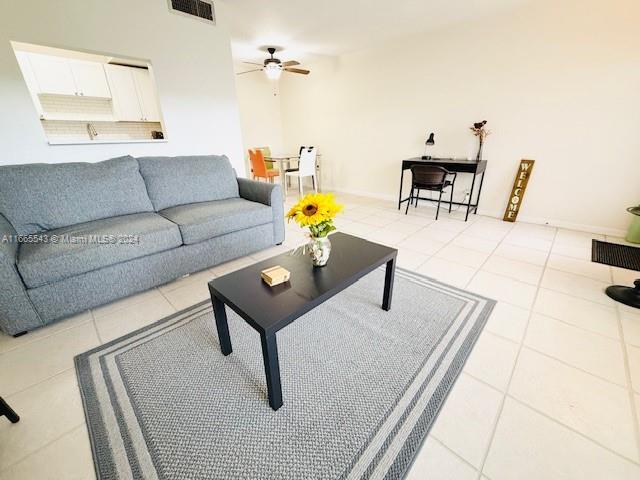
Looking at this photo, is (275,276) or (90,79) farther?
(90,79)

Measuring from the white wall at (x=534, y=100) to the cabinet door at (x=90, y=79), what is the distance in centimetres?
374

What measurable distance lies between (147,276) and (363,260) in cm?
153

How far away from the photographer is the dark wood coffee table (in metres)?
0.95

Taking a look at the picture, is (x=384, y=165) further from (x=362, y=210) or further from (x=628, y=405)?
(x=628, y=405)

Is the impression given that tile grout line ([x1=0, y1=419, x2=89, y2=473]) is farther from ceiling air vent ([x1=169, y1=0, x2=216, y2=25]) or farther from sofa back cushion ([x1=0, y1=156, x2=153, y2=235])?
ceiling air vent ([x1=169, y1=0, x2=216, y2=25])

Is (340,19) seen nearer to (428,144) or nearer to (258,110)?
(428,144)

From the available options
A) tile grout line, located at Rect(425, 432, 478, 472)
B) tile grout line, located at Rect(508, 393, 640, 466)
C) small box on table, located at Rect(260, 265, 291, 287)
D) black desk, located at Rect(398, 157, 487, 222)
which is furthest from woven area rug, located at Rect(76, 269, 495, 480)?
black desk, located at Rect(398, 157, 487, 222)

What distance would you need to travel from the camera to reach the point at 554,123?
2.77m

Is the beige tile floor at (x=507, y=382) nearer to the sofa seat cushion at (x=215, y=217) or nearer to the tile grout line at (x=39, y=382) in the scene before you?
the tile grout line at (x=39, y=382)

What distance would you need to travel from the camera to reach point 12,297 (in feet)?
4.44

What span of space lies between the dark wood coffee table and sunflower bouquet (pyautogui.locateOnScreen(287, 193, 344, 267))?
14cm

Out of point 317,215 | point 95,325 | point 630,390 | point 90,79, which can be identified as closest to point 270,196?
point 317,215

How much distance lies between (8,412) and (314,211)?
1.43 metres

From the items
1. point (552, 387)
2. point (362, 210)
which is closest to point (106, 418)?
point (552, 387)
